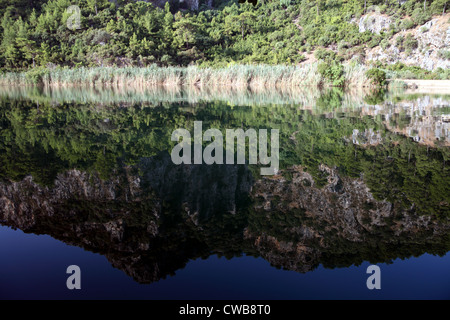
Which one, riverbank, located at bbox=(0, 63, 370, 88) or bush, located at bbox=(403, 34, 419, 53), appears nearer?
riverbank, located at bbox=(0, 63, 370, 88)

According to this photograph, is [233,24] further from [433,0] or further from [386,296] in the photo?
[386,296]

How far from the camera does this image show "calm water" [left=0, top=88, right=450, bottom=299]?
1.79 m

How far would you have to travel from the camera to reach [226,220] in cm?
254

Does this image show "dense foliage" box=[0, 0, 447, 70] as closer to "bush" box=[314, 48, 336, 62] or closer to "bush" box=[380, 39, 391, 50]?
"bush" box=[314, 48, 336, 62]

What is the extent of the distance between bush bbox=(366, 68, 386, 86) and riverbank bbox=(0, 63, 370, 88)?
0.41 m

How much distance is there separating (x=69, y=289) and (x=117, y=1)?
1555 inches

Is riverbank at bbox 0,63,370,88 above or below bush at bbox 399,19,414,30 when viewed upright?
below

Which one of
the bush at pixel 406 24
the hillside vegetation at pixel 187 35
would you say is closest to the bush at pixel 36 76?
the hillside vegetation at pixel 187 35

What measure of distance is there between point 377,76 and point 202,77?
8.19 meters

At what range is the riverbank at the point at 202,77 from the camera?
1717 centimetres

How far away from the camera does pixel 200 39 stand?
102 feet

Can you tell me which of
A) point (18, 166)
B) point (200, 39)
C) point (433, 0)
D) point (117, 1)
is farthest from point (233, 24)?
point (18, 166)

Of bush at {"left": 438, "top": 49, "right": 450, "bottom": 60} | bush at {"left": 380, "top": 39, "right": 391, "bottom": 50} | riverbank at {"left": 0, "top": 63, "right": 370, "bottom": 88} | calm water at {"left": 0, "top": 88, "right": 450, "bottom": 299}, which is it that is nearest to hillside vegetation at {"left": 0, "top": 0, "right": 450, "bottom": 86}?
bush at {"left": 438, "top": 49, "right": 450, "bottom": 60}

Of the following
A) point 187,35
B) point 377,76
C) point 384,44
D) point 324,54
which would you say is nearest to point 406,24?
point 384,44
